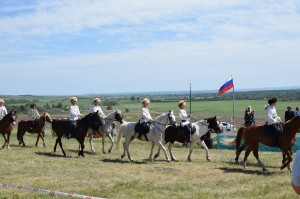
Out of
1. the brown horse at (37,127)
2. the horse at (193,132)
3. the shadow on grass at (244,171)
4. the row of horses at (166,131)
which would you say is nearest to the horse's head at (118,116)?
the row of horses at (166,131)

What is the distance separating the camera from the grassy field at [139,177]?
36.7 feet

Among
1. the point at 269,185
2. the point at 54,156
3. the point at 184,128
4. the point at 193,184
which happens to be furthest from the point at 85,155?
the point at 269,185

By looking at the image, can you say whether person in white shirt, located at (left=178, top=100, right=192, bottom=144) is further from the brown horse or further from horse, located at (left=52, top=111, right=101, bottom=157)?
the brown horse

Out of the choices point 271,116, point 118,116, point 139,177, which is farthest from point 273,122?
point 118,116

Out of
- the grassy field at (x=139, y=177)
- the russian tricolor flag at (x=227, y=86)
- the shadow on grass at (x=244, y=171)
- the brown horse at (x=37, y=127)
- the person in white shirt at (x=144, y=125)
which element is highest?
the russian tricolor flag at (x=227, y=86)

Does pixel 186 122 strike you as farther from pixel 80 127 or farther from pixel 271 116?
pixel 80 127

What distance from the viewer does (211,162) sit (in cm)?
1725

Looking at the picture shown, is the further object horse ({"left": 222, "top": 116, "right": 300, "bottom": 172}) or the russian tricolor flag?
the russian tricolor flag

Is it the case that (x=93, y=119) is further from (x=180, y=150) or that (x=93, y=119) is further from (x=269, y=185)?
(x=269, y=185)

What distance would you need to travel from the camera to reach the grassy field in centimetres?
1120

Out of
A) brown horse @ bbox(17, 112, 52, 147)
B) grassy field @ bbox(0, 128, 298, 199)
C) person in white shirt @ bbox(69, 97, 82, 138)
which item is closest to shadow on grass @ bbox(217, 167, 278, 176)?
grassy field @ bbox(0, 128, 298, 199)

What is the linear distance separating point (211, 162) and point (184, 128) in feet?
5.78

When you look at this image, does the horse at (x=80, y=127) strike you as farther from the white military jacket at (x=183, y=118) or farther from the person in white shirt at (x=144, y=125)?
the white military jacket at (x=183, y=118)

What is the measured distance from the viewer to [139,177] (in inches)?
521
